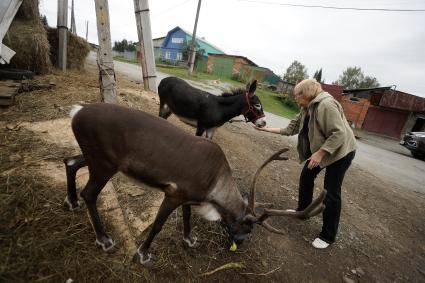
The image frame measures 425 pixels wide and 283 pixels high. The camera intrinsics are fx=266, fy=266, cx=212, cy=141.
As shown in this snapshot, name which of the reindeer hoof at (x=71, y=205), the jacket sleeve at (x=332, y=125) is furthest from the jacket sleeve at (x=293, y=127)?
the reindeer hoof at (x=71, y=205)

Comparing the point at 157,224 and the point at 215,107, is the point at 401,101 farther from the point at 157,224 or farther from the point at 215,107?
the point at 157,224

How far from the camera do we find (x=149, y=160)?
2658 mm

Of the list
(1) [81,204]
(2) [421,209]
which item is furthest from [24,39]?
(2) [421,209]

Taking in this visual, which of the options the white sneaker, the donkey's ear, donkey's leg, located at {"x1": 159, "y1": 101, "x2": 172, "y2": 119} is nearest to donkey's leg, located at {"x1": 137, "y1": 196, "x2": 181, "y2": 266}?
the white sneaker

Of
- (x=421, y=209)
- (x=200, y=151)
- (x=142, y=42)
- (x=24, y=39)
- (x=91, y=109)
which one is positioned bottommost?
(x=421, y=209)

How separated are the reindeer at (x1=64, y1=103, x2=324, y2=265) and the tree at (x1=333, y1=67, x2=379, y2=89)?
3207 inches

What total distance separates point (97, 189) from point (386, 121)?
3133 centimetres

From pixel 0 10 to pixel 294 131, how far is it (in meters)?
7.04

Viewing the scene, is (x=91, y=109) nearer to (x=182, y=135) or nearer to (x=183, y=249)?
(x=182, y=135)

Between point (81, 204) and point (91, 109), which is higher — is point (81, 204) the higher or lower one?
the lower one

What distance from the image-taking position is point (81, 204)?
3332 mm

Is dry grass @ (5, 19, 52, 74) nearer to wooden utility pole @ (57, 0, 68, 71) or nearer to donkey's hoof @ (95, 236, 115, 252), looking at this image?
wooden utility pole @ (57, 0, 68, 71)

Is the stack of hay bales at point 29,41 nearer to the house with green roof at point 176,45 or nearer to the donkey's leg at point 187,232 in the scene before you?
the donkey's leg at point 187,232

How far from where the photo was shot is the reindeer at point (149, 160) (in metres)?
2.66
